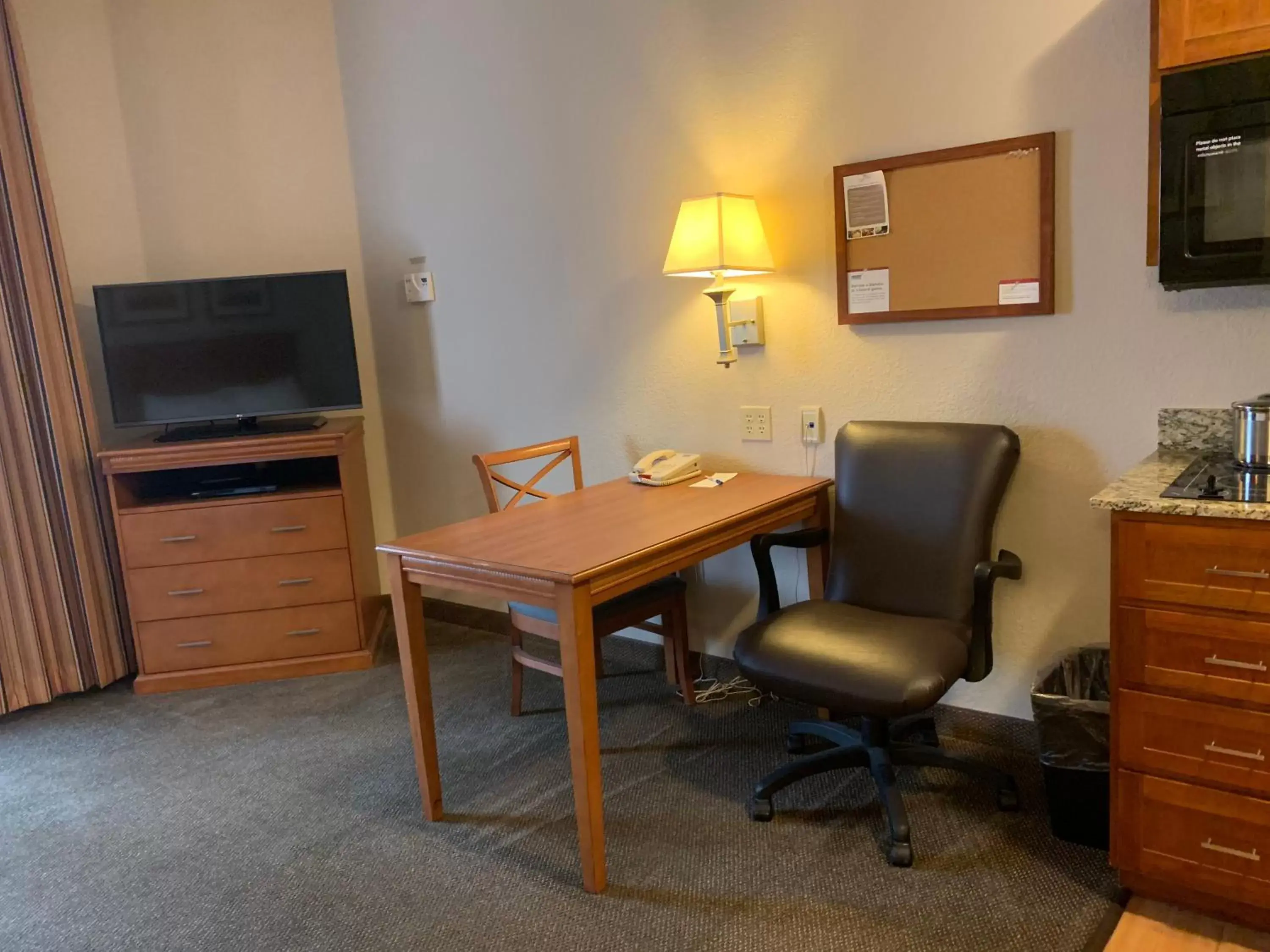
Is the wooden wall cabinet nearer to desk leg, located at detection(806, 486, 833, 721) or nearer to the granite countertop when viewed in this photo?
the granite countertop

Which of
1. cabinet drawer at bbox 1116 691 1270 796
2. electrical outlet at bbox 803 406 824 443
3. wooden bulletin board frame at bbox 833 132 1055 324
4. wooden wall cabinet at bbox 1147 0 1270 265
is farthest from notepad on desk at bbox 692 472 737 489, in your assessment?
wooden wall cabinet at bbox 1147 0 1270 265


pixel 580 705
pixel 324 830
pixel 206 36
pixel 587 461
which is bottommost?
pixel 324 830

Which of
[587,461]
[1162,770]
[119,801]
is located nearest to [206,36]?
[587,461]

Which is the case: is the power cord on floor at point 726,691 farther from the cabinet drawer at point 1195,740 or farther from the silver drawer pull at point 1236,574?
the silver drawer pull at point 1236,574

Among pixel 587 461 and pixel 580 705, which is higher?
pixel 587 461

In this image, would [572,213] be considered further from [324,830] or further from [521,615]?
[324,830]

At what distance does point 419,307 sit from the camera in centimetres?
376

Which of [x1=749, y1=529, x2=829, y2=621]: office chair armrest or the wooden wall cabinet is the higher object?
the wooden wall cabinet

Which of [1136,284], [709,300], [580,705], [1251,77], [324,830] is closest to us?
[1251,77]

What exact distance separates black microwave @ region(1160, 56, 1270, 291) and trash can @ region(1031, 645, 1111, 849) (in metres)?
0.85

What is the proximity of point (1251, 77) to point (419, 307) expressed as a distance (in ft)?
9.44

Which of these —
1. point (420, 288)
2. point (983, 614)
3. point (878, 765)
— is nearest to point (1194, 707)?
point (983, 614)

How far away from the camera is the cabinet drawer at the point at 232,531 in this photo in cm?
333

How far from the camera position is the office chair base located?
86.5 inches
